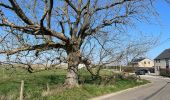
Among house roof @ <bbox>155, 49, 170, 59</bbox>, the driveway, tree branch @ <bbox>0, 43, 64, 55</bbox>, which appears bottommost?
the driveway

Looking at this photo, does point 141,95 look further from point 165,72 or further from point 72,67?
point 165,72

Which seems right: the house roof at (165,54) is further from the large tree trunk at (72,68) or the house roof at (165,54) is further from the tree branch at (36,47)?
the tree branch at (36,47)

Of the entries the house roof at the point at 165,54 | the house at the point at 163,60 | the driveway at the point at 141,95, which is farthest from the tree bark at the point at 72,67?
the house roof at the point at 165,54

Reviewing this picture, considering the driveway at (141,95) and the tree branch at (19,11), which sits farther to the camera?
the driveway at (141,95)

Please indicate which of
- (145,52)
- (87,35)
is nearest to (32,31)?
(87,35)

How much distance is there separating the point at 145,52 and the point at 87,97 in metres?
23.3

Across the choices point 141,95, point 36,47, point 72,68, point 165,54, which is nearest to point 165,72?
point 165,54

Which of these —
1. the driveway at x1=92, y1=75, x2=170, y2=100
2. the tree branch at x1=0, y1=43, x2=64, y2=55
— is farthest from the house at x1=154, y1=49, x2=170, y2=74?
the tree branch at x1=0, y1=43, x2=64, y2=55

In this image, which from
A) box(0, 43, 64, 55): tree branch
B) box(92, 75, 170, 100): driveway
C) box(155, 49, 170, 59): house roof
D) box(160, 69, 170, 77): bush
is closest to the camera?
box(0, 43, 64, 55): tree branch

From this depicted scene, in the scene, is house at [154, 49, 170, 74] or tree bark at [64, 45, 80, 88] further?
house at [154, 49, 170, 74]

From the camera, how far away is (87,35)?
24500 millimetres

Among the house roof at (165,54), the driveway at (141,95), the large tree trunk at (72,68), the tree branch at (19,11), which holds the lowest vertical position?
the driveway at (141,95)

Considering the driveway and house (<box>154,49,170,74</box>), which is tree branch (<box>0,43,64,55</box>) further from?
house (<box>154,49,170,74</box>)

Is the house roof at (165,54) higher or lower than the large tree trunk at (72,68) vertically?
higher
